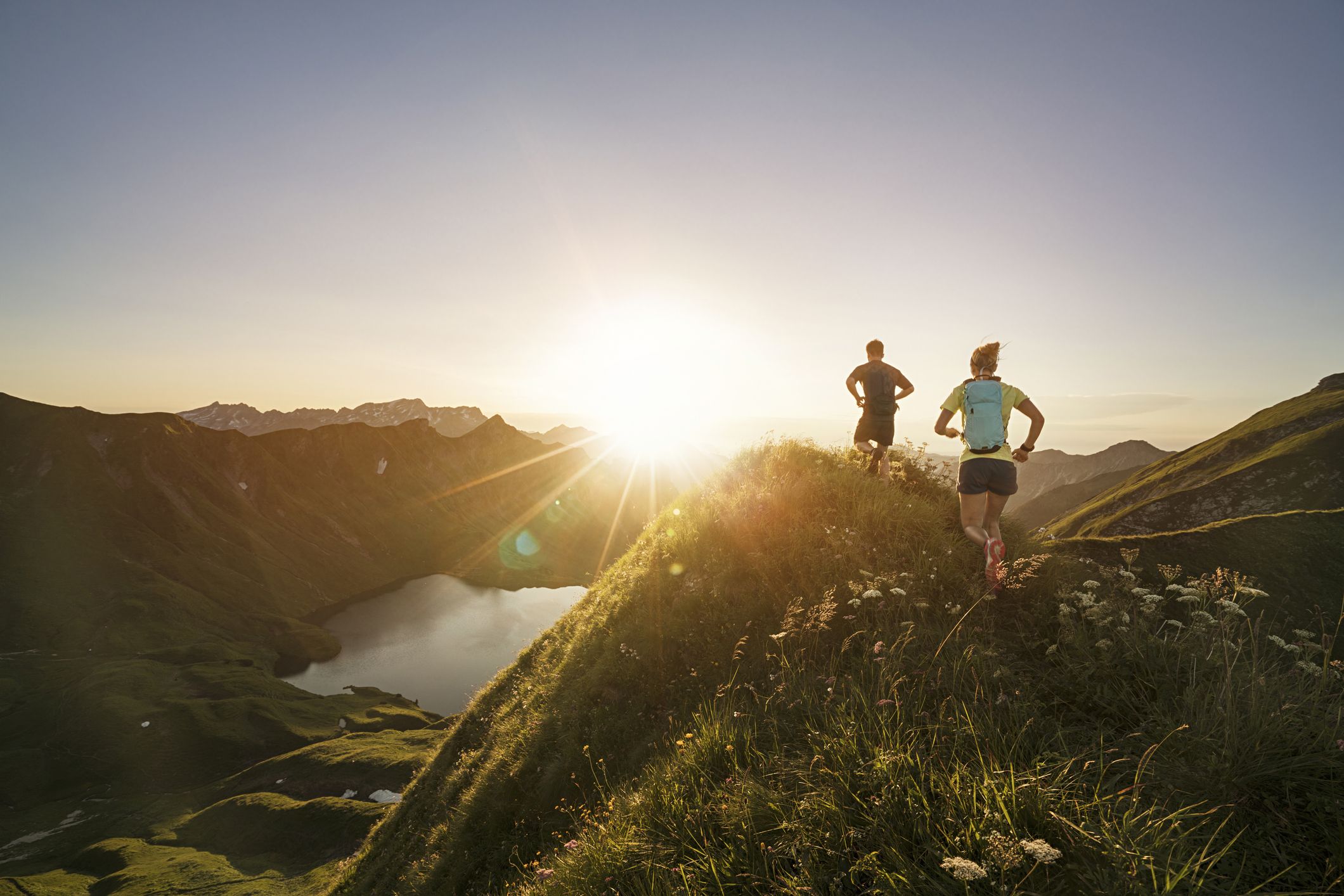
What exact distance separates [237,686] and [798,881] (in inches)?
5783

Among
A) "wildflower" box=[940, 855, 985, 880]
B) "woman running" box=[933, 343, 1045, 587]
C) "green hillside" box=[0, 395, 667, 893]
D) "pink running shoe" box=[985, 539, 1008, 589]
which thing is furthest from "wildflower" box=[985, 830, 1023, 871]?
"green hillside" box=[0, 395, 667, 893]

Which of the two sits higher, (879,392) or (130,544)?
(879,392)

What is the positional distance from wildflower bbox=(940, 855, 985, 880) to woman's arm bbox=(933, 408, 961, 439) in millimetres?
6082

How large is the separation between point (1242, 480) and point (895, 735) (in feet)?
475

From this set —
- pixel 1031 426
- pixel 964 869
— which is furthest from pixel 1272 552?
pixel 964 869

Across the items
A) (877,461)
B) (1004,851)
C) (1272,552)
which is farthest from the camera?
(1272,552)

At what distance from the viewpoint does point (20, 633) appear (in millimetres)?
124875

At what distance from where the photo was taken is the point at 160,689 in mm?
100875

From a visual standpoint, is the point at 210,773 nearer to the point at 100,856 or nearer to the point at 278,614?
the point at 100,856

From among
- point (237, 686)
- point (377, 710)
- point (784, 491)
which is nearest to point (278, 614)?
point (237, 686)

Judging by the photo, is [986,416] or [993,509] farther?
[993,509]

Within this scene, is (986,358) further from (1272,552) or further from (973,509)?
(1272,552)

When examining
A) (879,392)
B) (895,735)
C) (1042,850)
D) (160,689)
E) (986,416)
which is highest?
(879,392)

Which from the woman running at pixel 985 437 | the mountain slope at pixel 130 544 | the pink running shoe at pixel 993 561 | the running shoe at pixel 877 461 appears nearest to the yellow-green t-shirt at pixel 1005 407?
the woman running at pixel 985 437
